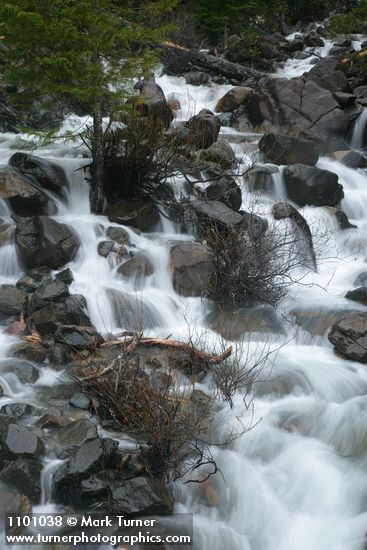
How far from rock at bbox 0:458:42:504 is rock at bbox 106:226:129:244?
4.38m

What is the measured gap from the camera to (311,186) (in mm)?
10195

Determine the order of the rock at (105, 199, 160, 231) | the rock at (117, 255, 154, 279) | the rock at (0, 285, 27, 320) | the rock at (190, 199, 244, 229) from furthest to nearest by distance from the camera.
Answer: the rock at (105, 199, 160, 231)
the rock at (190, 199, 244, 229)
the rock at (117, 255, 154, 279)
the rock at (0, 285, 27, 320)

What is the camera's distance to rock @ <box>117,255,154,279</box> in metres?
7.78

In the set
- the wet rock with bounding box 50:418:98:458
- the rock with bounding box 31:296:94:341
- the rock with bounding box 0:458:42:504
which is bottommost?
the rock with bounding box 0:458:42:504

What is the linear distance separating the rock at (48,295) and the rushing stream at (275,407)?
44 cm

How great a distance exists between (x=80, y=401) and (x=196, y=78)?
13285 mm

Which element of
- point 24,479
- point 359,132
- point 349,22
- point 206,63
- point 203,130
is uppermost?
point 349,22

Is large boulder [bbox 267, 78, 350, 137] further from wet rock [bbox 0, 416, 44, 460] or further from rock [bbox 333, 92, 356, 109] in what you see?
wet rock [bbox 0, 416, 44, 460]

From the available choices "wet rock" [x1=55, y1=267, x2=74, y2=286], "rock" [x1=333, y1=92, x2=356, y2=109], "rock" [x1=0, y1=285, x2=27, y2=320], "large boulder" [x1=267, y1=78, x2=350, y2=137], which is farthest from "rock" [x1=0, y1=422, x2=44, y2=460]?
"rock" [x1=333, y1=92, x2=356, y2=109]

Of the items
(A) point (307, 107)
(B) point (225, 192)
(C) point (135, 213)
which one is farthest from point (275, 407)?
(A) point (307, 107)

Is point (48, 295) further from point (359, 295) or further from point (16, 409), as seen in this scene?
point (359, 295)

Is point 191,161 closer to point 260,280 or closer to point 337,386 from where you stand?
point 260,280

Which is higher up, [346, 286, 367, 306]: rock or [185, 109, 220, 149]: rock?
[185, 109, 220, 149]: rock

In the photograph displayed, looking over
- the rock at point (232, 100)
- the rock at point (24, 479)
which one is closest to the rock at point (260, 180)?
the rock at point (232, 100)
